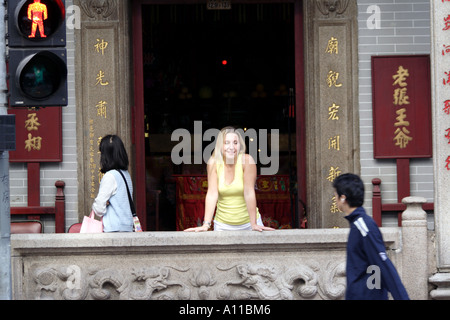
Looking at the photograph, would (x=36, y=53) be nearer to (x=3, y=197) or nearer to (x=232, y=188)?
(x=3, y=197)

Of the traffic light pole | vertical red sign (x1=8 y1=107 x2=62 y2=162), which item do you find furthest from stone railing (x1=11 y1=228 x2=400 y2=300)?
vertical red sign (x1=8 y1=107 x2=62 y2=162)

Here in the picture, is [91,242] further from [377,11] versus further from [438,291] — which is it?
[377,11]

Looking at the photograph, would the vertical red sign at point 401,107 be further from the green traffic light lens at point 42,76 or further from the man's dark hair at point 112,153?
the green traffic light lens at point 42,76

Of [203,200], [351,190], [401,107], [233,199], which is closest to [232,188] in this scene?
[233,199]

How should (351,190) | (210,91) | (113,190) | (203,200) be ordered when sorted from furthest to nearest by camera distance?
(210,91), (203,200), (113,190), (351,190)

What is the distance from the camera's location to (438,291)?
752cm

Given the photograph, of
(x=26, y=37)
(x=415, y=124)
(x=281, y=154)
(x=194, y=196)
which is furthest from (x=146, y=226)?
(x=26, y=37)

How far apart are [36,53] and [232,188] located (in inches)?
101

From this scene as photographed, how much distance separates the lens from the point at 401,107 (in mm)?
9711

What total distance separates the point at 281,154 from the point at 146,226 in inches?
108

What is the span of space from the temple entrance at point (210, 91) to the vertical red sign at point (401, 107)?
76.3 inches

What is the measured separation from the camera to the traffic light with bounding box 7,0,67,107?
19.8ft

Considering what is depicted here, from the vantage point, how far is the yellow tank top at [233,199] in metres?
7.84

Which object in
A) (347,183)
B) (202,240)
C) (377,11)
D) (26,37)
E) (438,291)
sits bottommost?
(438,291)
